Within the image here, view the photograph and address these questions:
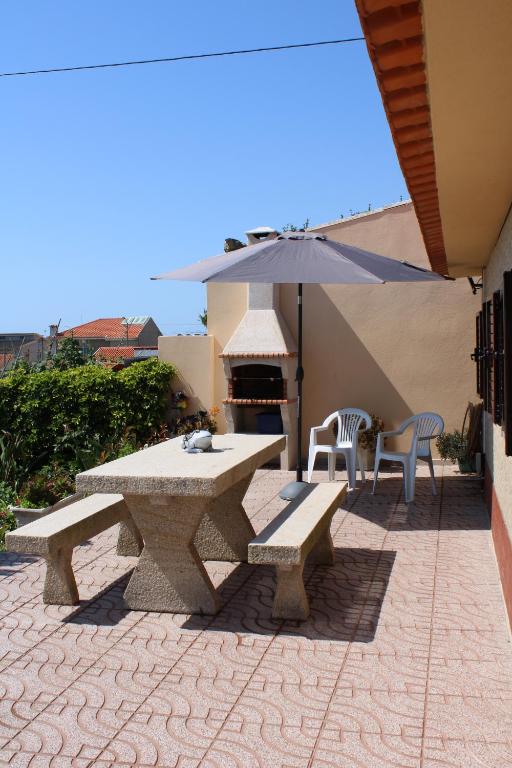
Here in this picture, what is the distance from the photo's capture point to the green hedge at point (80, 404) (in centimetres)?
1088

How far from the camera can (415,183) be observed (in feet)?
14.1

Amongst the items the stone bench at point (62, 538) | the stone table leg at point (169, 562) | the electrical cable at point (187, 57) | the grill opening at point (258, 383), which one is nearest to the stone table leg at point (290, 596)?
the stone table leg at point (169, 562)

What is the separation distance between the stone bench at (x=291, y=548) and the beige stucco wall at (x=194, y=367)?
597cm

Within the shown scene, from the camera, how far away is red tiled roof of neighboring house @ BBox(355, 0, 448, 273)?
7.13 feet

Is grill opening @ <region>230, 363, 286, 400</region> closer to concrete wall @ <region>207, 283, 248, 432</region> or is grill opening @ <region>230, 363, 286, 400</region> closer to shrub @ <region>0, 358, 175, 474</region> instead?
concrete wall @ <region>207, 283, 248, 432</region>

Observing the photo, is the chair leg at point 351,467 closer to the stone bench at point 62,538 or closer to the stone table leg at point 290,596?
the stone bench at point 62,538

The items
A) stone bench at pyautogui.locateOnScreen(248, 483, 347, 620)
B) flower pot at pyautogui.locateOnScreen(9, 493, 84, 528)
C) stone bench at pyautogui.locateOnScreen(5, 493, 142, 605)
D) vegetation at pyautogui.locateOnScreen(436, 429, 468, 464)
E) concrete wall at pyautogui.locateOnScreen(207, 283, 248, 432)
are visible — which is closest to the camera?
stone bench at pyautogui.locateOnScreen(248, 483, 347, 620)

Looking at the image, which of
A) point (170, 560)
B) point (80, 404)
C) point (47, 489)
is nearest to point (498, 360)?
point (170, 560)

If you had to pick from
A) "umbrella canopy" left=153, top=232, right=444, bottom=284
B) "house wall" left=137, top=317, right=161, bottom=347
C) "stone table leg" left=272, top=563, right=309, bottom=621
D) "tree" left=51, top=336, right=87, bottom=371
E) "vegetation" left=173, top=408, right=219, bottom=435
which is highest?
"house wall" left=137, top=317, right=161, bottom=347

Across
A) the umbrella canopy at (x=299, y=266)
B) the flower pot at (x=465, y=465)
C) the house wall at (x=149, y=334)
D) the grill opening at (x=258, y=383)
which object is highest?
the house wall at (x=149, y=334)

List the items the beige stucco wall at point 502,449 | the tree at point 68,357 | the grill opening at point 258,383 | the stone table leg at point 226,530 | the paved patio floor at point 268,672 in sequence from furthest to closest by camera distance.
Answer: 1. the tree at point 68,357
2. the grill opening at point 258,383
3. the stone table leg at point 226,530
4. the beige stucco wall at point 502,449
5. the paved patio floor at point 268,672

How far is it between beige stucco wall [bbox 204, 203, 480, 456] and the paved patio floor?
4646mm

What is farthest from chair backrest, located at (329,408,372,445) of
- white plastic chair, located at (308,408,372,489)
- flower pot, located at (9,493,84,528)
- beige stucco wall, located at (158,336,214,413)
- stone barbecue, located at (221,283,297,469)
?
flower pot, located at (9,493,84,528)

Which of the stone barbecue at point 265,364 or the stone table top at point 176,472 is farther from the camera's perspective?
the stone barbecue at point 265,364
